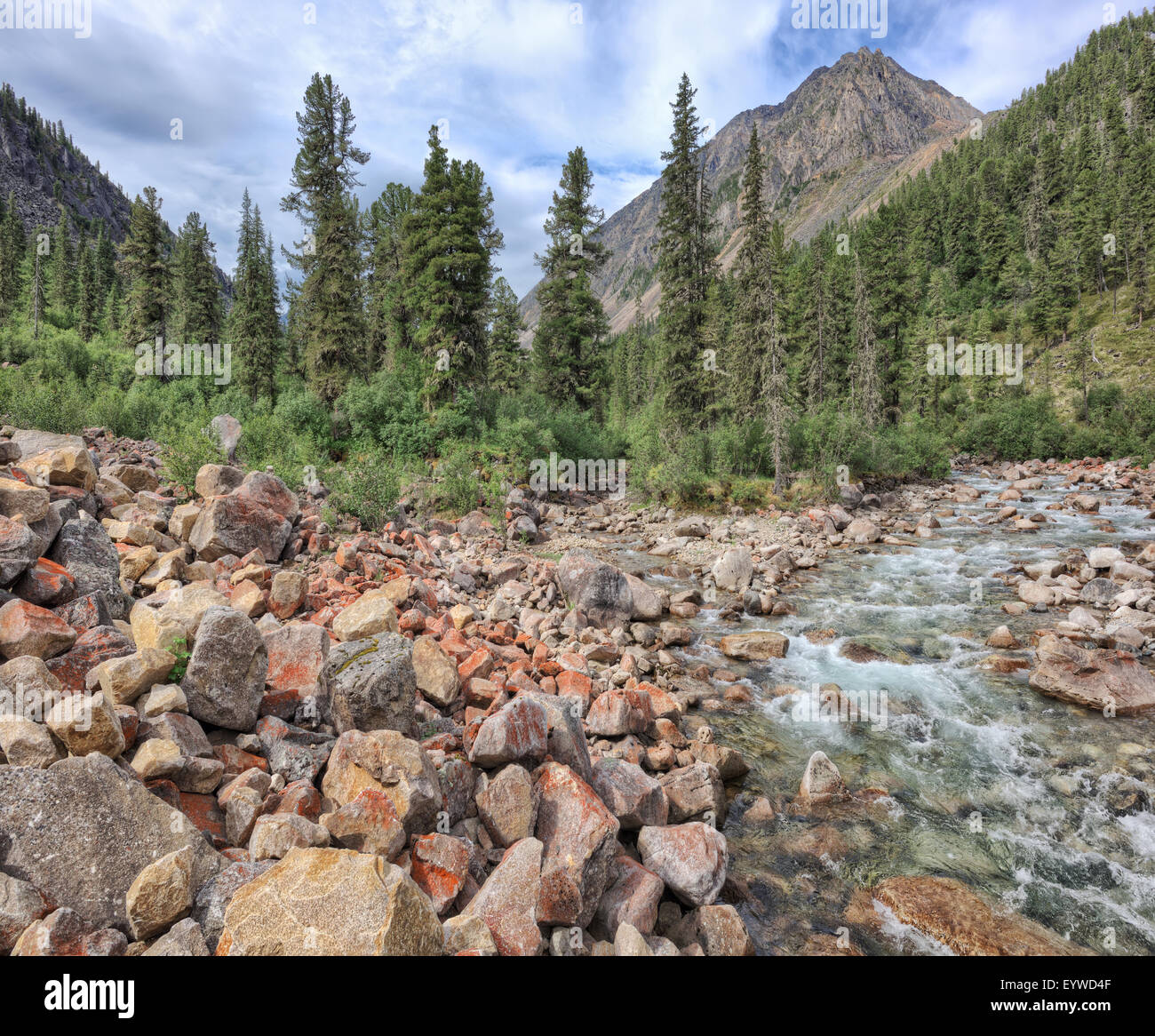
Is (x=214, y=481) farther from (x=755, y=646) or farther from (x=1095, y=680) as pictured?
(x=1095, y=680)

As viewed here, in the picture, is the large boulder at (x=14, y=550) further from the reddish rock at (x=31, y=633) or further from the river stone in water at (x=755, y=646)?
the river stone in water at (x=755, y=646)

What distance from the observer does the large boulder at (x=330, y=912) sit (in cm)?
302

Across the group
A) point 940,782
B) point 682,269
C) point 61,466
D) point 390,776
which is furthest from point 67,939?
point 682,269

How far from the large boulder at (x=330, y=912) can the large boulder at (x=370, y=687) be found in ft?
6.43

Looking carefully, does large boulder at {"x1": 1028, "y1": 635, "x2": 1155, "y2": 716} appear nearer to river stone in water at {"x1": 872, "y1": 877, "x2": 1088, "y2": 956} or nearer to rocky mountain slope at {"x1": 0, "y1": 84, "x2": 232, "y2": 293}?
river stone in water at {"x1": 872, "y1": 877, "x2": 1088, "y2": 956}

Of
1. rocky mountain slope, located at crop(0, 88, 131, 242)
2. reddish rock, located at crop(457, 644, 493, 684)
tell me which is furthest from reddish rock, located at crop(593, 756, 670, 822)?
rocky mountain slope, located at crop(0, 88, 131, 242)

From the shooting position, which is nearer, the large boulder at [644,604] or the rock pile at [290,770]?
the rock pile at [290,770]

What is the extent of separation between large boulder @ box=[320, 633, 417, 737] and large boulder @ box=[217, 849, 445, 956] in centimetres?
196

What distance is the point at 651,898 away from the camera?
4.57 meters

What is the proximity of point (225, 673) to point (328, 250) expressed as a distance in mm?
25935

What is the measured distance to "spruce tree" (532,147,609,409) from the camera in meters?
32.6

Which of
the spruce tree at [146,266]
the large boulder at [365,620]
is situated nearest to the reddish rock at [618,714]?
the large boulder at [365,620]

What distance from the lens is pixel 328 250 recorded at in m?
25.3
